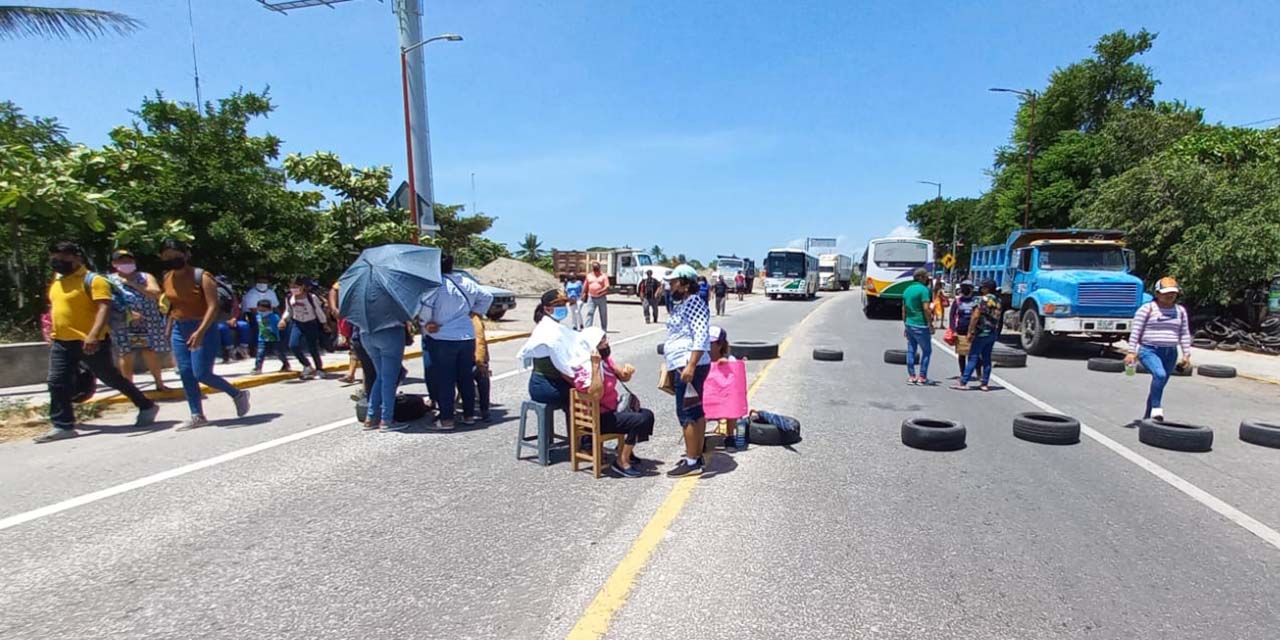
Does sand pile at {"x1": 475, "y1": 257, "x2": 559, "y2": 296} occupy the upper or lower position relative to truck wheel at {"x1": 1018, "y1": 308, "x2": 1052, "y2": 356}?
upper

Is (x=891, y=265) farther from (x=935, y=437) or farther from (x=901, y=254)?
(x=935, y=437)

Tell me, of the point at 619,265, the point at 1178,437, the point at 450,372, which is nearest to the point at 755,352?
the point at 1178,437

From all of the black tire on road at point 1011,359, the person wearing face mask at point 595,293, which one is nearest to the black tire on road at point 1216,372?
the black tire on road at point 1011,359

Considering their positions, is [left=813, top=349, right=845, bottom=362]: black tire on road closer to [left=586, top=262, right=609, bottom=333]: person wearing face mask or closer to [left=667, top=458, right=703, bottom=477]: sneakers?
[left=586, top=262, right=609, bottom=333]: person wearing face mask

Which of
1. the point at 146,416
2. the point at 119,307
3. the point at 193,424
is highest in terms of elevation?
the point at 119,307

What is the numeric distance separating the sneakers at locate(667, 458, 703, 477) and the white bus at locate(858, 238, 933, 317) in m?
22.4

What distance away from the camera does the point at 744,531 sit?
4.20m

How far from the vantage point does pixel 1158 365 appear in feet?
23.8

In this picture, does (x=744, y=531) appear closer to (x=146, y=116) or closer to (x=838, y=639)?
(x=838, y=639)

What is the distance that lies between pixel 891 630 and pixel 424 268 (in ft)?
16.9

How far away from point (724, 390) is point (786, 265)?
41398 millimetres

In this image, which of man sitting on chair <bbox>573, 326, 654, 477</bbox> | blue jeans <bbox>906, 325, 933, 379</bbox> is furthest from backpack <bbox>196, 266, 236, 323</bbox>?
blue jeans <bbox>906, 325, 933, 379</bbox>

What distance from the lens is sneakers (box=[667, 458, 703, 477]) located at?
5336 mm

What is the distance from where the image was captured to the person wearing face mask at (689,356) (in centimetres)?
516
